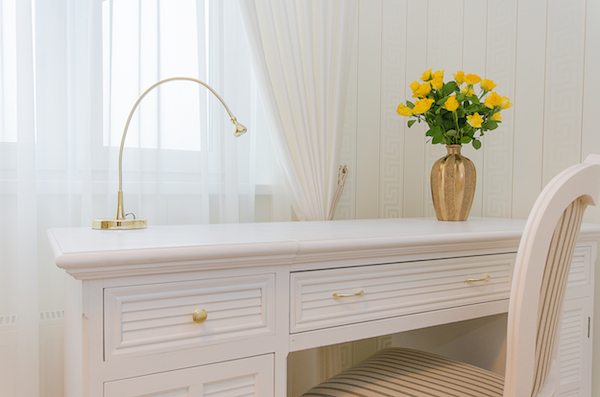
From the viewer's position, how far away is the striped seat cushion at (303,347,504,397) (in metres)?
1.07

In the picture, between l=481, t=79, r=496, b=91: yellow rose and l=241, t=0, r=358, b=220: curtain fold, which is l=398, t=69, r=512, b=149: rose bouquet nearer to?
l=481, t=79, r=496, b=91: yellow rose

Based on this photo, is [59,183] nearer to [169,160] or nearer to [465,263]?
[169,160]

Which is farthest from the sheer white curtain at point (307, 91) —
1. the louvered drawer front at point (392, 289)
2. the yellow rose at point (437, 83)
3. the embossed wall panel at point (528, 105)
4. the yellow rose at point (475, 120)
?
the embossed wall panel at point (528, 105)

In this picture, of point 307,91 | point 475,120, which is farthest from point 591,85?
point 307,91

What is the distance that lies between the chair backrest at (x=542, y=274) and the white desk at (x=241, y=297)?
10.4 inches

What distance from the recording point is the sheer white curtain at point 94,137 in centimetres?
122

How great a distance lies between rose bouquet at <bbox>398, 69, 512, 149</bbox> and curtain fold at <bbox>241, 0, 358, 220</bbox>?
0.30 meters

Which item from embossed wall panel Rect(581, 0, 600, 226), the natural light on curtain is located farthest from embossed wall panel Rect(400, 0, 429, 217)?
the natural light on curtain

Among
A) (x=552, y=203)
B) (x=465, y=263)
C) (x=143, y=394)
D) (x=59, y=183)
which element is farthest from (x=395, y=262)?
(x=59, y=183)

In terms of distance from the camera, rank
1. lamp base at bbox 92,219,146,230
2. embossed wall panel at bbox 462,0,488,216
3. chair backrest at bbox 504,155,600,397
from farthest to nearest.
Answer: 1. embossed wall panel at bbox 462,0,488,216
2. lamp base at bbox 92,219,146,230
3. chair backrest at bbox 504,155,600,397

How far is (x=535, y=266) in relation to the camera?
873mm

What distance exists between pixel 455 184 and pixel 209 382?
1115mm

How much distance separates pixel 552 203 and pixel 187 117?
1138mm

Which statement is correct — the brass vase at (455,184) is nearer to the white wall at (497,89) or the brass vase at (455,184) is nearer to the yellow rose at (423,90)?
the yellow rose at (423,90)
